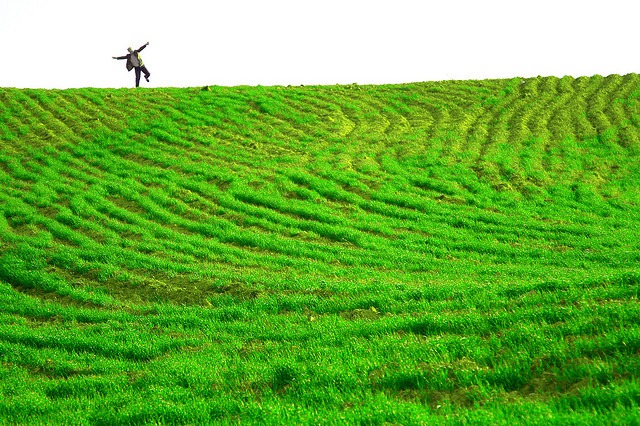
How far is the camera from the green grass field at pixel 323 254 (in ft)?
25.1

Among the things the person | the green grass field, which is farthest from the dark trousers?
the green grass field

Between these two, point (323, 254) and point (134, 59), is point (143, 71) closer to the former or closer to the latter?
point (134, 59)

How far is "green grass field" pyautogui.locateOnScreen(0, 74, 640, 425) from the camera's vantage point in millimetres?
7664

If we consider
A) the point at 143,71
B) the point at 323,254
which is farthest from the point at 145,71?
the point at 323,254

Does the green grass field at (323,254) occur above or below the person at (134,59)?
below

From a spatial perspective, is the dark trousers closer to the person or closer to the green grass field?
the person

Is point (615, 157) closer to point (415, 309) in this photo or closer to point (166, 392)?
point (415, 309)

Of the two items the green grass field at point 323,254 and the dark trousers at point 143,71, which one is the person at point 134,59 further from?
the green grass field at point 323,254

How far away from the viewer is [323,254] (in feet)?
54.9

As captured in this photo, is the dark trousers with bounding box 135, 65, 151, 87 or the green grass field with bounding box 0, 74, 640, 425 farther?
the dark trousers with bounding box 135, 65, 151, 87

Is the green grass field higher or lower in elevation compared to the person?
lower

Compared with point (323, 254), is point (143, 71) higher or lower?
higher

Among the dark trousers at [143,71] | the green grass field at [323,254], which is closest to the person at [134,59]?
the dark trousers at [143,71]

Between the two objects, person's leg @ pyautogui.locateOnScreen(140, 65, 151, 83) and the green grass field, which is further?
person's leg @ pyautogui.locateOnScreen(140, 65, 151, 83)
